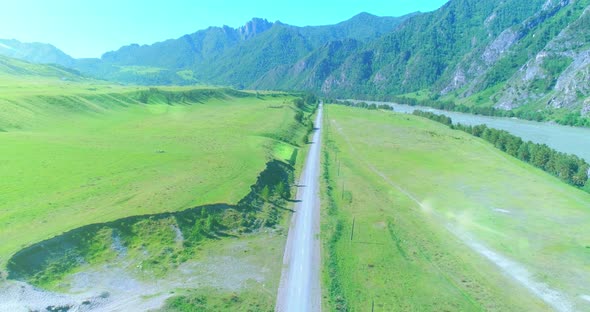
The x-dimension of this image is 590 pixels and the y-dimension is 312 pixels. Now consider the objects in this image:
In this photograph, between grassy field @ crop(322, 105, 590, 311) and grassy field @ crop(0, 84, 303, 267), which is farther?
grassy field @ crop(0, 84, 303, 267)

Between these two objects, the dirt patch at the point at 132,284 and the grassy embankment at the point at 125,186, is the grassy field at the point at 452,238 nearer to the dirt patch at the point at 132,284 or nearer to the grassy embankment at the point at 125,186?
the grassy embankment at the point at 125,186

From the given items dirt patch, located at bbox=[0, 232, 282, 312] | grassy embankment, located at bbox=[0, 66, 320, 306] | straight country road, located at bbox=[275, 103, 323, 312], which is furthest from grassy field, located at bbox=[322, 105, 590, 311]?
dirt patch, located at bbox=[0, 232, 282, 312]

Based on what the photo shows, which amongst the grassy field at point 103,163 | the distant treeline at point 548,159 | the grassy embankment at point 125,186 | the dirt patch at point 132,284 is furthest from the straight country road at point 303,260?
the distant treeline at point 548,159

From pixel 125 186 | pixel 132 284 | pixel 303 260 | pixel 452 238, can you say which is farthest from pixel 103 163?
pixel 452 238

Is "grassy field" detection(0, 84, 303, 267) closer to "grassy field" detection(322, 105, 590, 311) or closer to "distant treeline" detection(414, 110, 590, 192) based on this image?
"grassy field" detection(322, 105, 590, 311)

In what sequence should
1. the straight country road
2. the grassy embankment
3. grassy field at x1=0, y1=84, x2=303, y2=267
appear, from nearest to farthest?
the straight country road, the grassy embankment, grassy field at x1=0, y1=84, x2=303, y2=267

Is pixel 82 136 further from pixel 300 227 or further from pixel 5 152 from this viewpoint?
pixel 300 227
